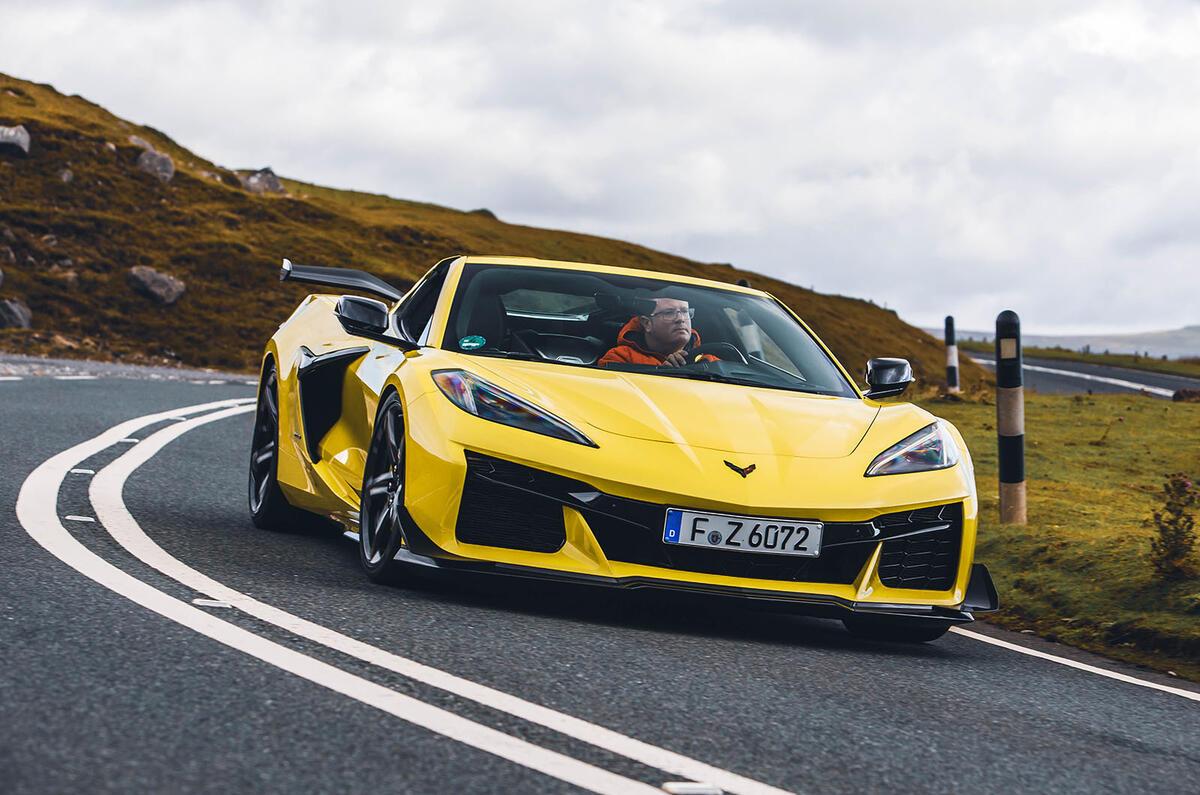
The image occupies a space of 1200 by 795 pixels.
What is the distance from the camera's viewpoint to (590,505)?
14.9ft

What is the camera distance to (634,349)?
5.79 metres

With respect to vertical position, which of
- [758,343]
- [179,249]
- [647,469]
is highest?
[179,249]

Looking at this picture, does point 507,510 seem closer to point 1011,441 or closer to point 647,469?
point 647,469

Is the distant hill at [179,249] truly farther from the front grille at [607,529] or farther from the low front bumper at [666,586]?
the front grille at [607,529]

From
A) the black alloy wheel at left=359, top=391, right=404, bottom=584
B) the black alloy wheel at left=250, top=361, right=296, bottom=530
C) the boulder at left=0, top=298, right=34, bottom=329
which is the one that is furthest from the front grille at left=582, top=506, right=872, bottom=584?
the boulder at left=0, top=298, right=34, bottom=329

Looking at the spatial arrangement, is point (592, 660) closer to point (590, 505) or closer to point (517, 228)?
point (590, 505)

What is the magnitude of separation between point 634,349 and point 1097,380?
26.8 metres

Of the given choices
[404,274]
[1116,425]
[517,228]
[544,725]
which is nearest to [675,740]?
[544,725]

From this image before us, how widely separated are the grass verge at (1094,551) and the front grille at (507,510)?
228cm

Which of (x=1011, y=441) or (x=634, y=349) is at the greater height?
(x=634, y=349)

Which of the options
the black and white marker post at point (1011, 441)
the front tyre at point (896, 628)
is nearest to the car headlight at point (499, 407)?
the front tyre at point (896, 628)

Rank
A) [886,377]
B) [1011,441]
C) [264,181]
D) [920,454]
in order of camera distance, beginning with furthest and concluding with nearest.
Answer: [264,181]
[1011,441]
[886,377]
[920,454]

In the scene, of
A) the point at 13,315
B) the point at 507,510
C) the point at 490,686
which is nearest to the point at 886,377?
the point at 507,510

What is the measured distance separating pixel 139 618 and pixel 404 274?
49.8 meters
